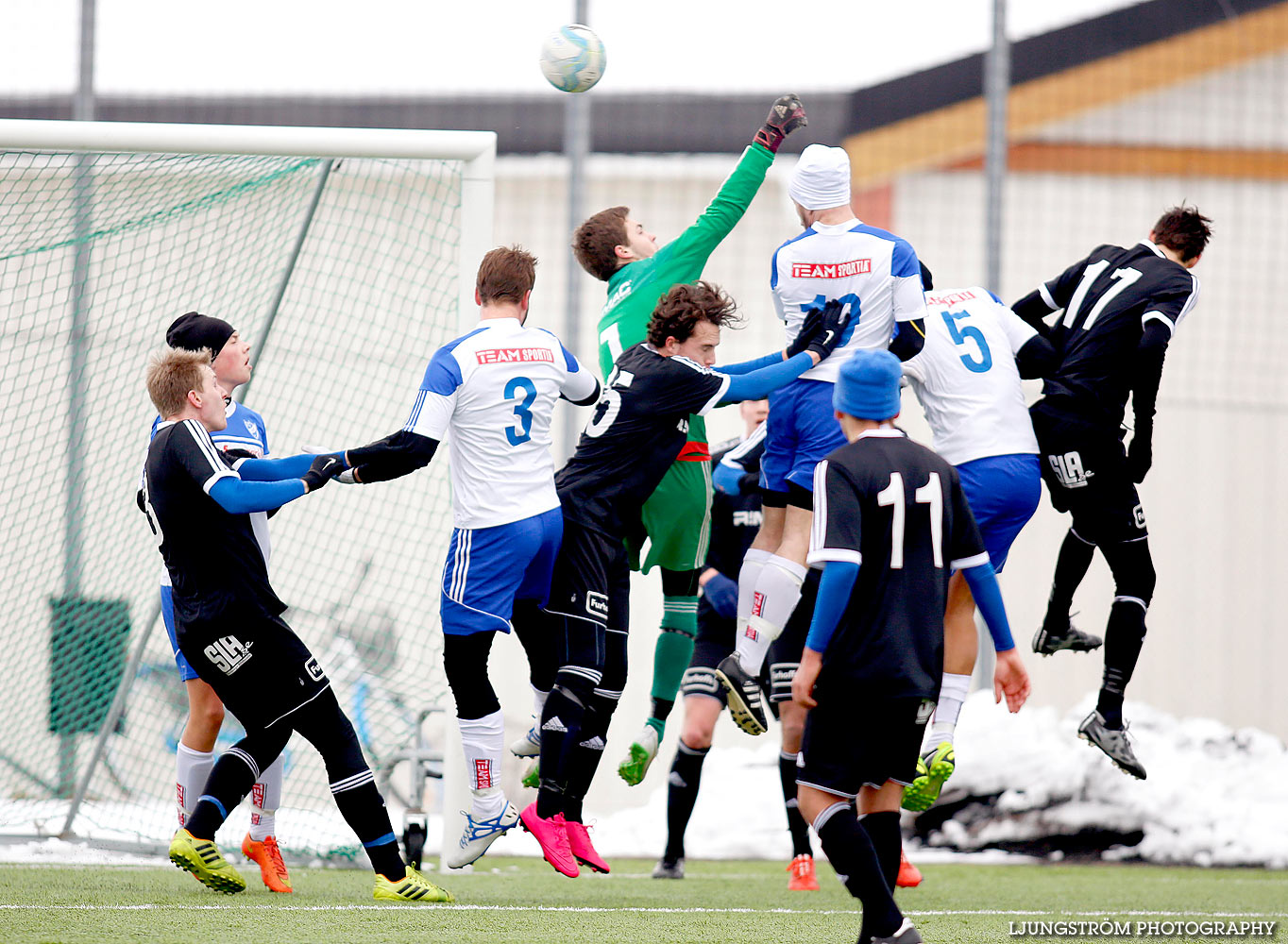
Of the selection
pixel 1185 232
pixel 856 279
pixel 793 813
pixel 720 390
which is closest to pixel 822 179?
pixel 856 279

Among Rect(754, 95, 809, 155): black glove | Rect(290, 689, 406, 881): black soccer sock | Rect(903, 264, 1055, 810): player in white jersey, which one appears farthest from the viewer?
Rect(754, 95, 809, 155): black glove

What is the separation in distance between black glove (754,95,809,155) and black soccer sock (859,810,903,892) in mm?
2823

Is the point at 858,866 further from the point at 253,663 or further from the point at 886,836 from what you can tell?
the point at 253,663

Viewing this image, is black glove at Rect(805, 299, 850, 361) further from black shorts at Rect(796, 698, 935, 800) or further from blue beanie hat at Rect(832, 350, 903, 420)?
black shorts at Rect(796, 698, 935, 800)

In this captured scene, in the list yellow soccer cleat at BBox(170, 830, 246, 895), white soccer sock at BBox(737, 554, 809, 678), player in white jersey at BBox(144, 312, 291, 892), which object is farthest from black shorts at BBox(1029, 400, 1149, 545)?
yellow soccer cleat at BBox(170, 830, 246, 895)

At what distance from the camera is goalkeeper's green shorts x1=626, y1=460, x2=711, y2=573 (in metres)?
6.04

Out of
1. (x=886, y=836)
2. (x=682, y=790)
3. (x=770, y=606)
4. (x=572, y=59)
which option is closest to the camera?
(x=886, y=836)

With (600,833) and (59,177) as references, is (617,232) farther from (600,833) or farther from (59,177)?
(600,833)

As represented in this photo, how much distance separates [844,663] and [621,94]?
6119mm

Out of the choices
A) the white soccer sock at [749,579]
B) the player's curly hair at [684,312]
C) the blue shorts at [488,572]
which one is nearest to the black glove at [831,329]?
the player's curly hair at [684,312]

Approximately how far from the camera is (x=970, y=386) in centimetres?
587

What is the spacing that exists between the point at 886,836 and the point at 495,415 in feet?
6.84

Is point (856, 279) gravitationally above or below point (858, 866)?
above

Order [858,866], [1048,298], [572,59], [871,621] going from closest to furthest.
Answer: [858,866] → [871,621] → [1048,298] → [572,59]
